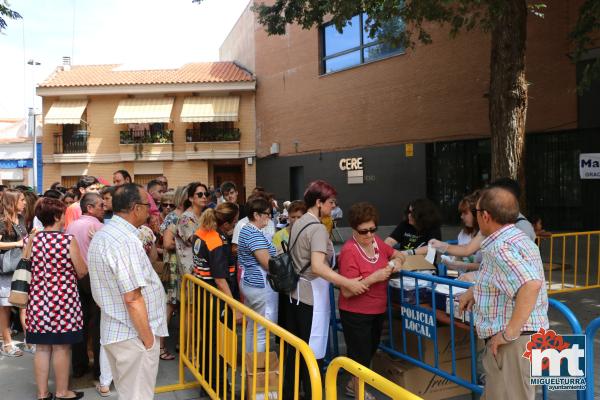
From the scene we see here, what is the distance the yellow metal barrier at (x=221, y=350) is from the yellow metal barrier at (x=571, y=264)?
5.12 m

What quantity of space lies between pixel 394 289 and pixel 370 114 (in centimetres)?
1247

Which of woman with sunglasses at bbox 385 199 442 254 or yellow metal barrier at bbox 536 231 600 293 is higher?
woman with sunglasses at bbox 385 199 442 254

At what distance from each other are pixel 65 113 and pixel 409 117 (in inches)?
641

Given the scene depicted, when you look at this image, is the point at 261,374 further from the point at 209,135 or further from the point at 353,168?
the point at 209,135

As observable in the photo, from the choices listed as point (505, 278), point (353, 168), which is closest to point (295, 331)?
point (505, 278)

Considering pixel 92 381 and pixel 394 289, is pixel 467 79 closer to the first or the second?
pixel 394 289

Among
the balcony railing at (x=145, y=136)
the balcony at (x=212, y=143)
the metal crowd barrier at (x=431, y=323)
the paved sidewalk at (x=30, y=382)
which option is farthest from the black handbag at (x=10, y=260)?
the balcony railing at (x=145, y=136)

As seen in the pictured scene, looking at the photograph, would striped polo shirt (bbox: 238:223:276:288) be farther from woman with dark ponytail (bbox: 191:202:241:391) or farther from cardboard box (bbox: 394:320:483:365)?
cardboard box (bbox: 394:320:483:365)

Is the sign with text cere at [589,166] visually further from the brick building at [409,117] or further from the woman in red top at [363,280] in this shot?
the woman in red top at [363,280]

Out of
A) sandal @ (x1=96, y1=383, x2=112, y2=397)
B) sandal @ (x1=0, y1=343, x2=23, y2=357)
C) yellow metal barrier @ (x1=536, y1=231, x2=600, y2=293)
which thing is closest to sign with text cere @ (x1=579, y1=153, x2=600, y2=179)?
yellow metal barrier @ (x1=536, y1=231, x2=600, y2=293)

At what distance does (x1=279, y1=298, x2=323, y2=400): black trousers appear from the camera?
12.0ft

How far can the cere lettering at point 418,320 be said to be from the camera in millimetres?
3789
